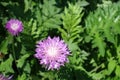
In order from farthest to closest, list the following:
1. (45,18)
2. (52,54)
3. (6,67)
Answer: (45,18) < (6,67) < (52,54)

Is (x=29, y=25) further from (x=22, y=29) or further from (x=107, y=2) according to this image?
(x=107, y=2)

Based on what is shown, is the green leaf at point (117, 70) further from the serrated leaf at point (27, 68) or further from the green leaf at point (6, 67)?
the green leaf at point (6, 67)

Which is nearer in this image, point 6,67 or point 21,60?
point 6,67

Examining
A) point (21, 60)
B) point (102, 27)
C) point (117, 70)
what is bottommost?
point (117, 70)

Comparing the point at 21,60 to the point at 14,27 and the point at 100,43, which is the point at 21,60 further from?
the point at 100,43

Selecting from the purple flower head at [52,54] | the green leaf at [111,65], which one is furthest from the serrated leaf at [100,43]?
the purple flower head at [52,54]

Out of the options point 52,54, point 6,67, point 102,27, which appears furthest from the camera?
point 102,27

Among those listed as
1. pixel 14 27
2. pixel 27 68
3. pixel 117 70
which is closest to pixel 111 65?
pixel 117 70
